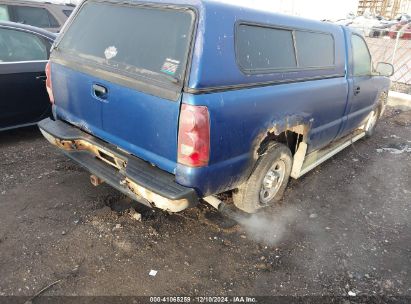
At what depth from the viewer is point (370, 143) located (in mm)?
6246

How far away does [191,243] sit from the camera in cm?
316

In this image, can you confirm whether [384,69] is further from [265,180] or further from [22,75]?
[22,75]

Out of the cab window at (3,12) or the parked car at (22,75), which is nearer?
the parked car at (22,75)

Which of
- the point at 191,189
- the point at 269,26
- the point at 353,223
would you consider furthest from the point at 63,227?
the point at 353,223

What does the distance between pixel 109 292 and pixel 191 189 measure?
3.20 feet

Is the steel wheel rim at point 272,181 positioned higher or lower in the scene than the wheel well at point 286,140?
lower

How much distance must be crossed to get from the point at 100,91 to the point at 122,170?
680mm

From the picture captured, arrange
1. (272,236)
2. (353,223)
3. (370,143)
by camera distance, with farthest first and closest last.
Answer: (370,143)
(353,223)
(272,236)

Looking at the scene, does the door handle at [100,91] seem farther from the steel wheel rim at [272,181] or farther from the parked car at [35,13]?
the parked car at [35,13]

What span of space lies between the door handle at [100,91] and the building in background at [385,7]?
3022 cm

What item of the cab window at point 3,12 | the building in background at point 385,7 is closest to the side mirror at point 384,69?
the cab window at point 3,12

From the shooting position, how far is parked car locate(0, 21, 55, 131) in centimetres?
450

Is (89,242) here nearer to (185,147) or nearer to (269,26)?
(185,147)

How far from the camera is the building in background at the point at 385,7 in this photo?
1093 inches
